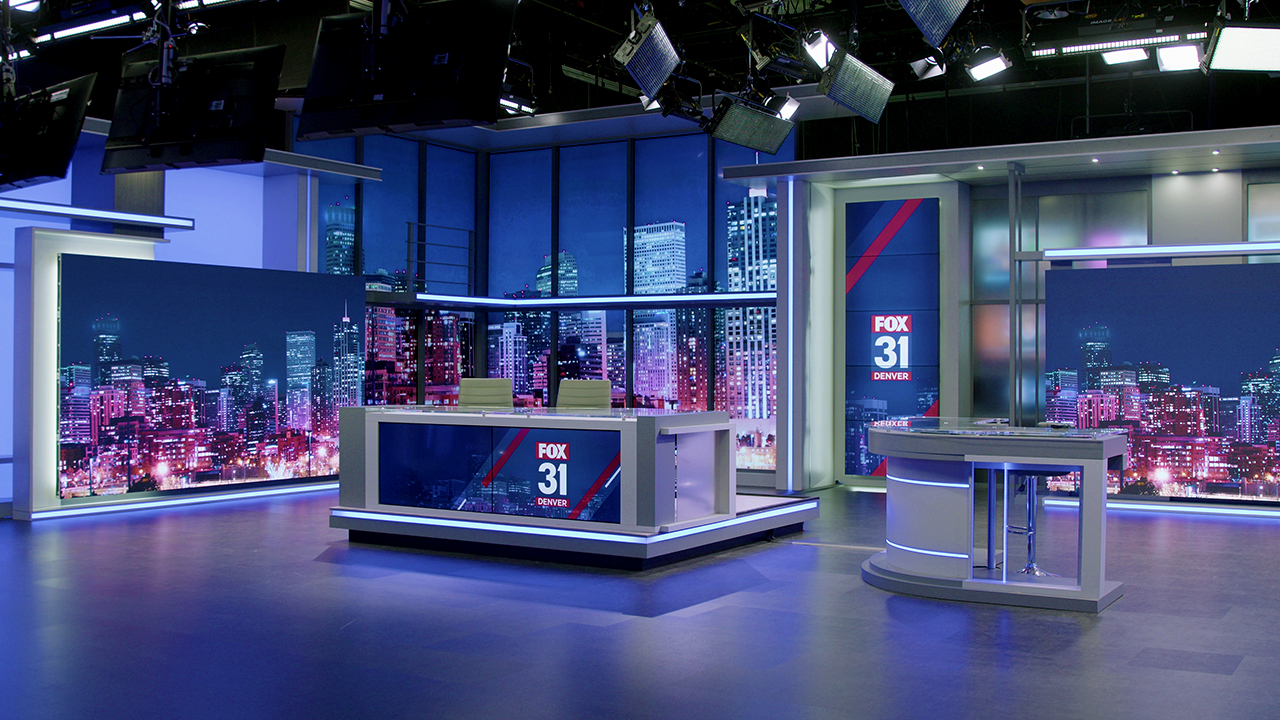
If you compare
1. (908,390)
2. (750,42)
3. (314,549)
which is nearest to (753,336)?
(908,390)

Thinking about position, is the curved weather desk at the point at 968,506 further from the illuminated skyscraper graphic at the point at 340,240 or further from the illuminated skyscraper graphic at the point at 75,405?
the illuminated skyscraper graphic at the point at 340,240

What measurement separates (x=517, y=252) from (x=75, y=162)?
4.97 m

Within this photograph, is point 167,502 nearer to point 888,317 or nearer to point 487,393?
point 487,393

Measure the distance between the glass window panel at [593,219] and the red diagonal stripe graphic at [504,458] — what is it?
5338 mm

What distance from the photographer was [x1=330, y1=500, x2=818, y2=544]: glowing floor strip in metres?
6.51

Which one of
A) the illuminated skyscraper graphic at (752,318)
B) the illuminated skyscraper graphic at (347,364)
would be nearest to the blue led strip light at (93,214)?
the illuminated skyscraper graphic at (347,364)

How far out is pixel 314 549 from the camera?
23.8 ft

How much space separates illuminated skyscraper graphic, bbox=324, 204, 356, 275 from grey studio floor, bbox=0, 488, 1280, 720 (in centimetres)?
469

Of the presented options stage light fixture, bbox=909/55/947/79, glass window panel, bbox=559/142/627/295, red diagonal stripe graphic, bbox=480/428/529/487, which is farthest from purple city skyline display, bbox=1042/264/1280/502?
A: red diagonal stripe graphic, bbox=480/428/529/487

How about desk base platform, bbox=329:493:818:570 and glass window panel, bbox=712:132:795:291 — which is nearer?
desk base platform, bbox=329:493:818:570

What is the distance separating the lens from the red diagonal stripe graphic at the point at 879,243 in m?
10.5

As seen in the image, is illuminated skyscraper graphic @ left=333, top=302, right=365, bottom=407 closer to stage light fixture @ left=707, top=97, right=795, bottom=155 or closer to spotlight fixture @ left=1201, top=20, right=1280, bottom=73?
stage light fixture @ left=707, top=97, right=795, bottom=155

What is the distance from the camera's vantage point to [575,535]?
6637 mm

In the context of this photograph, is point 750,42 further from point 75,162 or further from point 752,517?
point 75,162
